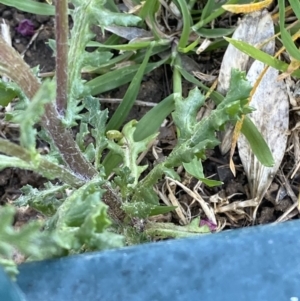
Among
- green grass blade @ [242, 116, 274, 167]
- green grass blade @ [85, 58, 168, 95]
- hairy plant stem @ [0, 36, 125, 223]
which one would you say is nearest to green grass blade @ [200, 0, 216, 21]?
green grass blade @ [85, 58, 168, 95]

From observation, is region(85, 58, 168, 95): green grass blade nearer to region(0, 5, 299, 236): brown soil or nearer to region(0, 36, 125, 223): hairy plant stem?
region(0, 5, 299, 236): brown soil

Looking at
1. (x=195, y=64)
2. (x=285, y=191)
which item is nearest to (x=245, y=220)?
(x=285, y=191)

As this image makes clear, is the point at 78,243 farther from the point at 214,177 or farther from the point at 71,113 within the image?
the point at 214,177

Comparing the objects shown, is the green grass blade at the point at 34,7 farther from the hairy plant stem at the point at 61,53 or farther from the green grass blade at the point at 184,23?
the hairy plant stem at the point at 61,53

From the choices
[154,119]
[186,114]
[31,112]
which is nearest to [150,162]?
[154,119]

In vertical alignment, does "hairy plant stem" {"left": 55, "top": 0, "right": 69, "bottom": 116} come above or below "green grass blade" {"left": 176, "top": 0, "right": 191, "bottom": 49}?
above

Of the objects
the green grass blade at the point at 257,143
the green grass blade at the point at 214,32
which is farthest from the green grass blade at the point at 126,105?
the green grass blade at the point at 257,143

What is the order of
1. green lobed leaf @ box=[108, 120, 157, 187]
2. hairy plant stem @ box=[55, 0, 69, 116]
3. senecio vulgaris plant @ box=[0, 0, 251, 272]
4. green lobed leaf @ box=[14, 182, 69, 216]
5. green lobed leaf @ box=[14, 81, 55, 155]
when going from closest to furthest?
green lobed leaf @ box=[14, 81, 55, 155] < senecio vulgaris plant @ box=[0, 0, 251, 272] < hairy plant stem @ box=[55, 0, 69, 116] < green lobed leaf @ box=[14, 182, 69, 216] < green lobed leaf @ box=[108, 120, 157, 187]
